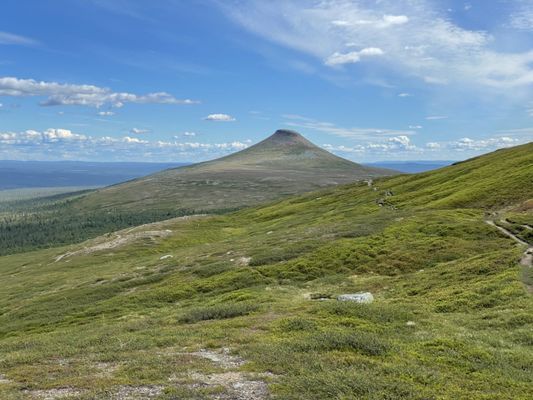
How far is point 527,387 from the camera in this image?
69.4ft

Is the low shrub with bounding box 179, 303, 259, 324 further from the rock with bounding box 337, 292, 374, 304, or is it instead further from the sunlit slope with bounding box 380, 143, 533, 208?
the sunlit slope with bounding box 380, 143, 533, 208

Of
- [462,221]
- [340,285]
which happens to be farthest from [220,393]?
[462,221]

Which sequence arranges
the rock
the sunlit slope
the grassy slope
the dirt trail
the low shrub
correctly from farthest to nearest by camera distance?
the sunlit slope < the dirt trail < the rock < the low shrub < the grassy slope

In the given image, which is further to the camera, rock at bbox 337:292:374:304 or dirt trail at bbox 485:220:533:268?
dirt trail at bbox 485:220:533:268

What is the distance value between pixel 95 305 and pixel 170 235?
270ft

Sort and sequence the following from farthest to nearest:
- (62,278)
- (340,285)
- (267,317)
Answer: (62,278), (340,285), (267,317)

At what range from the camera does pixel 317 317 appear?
114 ft

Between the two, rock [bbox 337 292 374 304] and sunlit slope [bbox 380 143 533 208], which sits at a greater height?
sunlit slope [bbox 380 143 533 208]

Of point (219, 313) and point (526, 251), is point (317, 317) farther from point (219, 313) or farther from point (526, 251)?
→ point (526, 251)

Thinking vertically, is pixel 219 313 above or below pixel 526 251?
below

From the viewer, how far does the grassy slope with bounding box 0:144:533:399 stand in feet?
74.5

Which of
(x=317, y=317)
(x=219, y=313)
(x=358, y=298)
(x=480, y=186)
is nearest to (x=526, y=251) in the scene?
(x=358, y=298)

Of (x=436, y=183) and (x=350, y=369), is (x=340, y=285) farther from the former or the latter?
(x=436, y=183)

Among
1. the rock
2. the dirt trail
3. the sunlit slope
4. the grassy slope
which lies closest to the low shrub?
the grassy slope
